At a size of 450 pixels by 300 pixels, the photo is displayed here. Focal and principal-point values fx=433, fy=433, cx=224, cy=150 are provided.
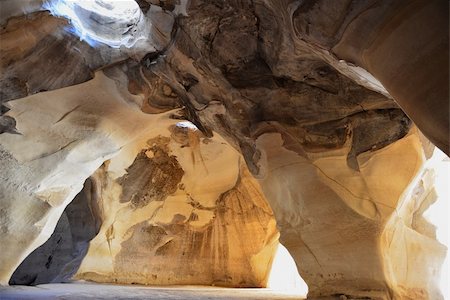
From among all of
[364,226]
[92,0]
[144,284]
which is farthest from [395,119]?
[144,284]

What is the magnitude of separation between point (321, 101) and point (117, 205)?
5034 millimetres

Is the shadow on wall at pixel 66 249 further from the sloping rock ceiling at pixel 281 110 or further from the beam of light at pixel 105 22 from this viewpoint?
the beam of light at pixel 105 22

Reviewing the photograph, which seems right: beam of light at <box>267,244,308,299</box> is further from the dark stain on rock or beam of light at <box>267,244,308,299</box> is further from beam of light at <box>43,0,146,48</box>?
beam of light at <box>43,0,146,48</box>

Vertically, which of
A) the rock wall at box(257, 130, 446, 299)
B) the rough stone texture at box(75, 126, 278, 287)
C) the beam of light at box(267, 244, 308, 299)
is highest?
the rock wall at box(257, 130, 446, 299)

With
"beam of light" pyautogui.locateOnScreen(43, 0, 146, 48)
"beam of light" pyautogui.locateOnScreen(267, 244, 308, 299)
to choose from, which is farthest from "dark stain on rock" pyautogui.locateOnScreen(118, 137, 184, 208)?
"beam of light" pyautogui.locateOnScreen(267, 244, 308, 299)

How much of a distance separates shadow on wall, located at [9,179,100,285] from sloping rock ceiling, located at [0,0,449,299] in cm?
172

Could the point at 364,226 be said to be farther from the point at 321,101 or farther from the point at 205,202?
the point at 205,202

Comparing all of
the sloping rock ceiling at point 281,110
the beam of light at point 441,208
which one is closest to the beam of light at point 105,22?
the sloping rock ceiling at point 281,110

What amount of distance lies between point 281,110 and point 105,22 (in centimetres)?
263

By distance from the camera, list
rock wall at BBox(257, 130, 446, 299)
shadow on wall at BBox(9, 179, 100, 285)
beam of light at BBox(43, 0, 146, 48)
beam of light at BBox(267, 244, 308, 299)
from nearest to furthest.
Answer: rock wall at BBox(257, 130, 446, 299), beam of light at BBox(43, 0, 146, 48), shadow on wall at BBox(9, 179, 100, 285), beam of light at BBox(267, 244, 308, 299)

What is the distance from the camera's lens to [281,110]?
15.6 feet

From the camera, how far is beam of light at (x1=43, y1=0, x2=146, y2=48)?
5.30m

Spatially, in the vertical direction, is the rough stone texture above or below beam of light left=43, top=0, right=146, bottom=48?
below

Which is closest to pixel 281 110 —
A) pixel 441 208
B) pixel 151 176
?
pixel 441 208
